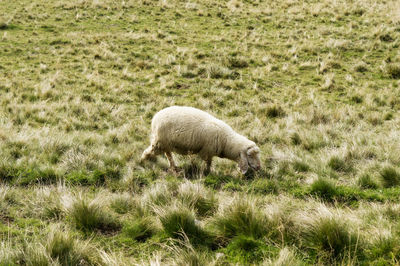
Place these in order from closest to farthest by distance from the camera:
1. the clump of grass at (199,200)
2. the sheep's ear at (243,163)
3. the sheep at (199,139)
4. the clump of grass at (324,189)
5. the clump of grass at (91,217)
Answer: the clump of grass at (91,217), the clump of grass at (199,200), the clump of grass at (324,189), the sheep's ear at (243,163), the sheep at (199,139)

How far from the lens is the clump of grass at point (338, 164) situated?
6.53 meters

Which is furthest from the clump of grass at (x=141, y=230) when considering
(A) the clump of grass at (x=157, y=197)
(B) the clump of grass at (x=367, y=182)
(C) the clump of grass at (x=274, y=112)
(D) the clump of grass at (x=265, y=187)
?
(C) the clump of grass at (x=274, y=112)

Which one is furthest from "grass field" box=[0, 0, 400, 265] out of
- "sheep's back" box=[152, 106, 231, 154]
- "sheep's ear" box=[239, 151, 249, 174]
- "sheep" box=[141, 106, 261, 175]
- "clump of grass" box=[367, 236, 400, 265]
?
"sheep's back" box=[152, 106, 231, 154]

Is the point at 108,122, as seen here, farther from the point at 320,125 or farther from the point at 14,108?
the point at 320,125

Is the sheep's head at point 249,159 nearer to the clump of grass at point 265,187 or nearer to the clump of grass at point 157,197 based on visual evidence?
the clump of grass at point 265,187

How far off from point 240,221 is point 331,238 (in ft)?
3.22

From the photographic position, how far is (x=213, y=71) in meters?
14.6

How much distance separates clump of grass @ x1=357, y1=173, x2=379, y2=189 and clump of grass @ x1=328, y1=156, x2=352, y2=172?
0.80 meters

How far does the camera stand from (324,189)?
5.14 metres

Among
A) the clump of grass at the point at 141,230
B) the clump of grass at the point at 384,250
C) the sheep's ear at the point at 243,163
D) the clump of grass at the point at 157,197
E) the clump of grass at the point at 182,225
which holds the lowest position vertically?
the sheep's ear at the point at 243,163

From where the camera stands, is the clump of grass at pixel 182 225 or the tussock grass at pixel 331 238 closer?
the tussock grass at pixel 331 238

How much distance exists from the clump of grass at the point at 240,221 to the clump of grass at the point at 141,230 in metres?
0.76

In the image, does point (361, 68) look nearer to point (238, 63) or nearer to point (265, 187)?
point (238, 63)

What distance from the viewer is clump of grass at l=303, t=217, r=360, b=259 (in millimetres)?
3256
